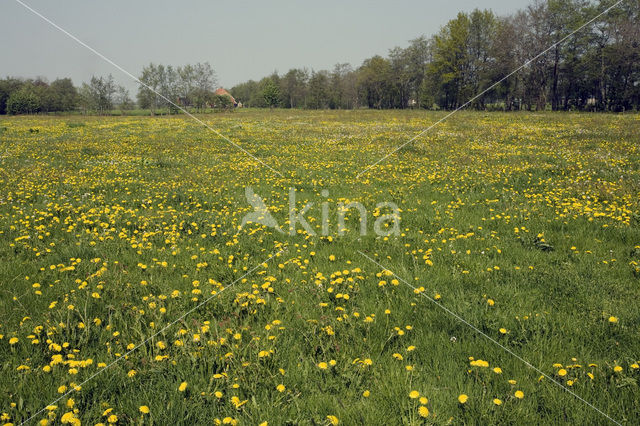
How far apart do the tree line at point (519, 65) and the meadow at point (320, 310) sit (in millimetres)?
56397

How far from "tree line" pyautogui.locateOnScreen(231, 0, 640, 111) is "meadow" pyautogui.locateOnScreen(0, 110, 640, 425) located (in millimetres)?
56397

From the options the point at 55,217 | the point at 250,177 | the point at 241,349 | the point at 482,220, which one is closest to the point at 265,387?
the point at 241,349

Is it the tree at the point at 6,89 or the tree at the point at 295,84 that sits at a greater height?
the tree at the point at 295,84

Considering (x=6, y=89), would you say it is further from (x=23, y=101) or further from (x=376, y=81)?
(x=376, y=81)

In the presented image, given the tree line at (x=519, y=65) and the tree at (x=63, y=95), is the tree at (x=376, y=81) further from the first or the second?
the tree at (x=63, y=95)

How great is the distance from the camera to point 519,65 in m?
52.0

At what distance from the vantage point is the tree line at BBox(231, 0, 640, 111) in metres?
51.5

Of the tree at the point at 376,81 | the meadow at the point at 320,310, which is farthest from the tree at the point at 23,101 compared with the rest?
the meadow at the point at 320,310

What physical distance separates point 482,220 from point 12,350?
725cm

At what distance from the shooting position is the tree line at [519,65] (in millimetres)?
51531

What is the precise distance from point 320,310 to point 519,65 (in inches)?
2398
